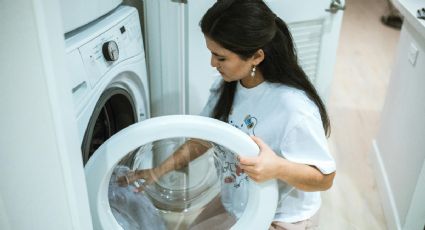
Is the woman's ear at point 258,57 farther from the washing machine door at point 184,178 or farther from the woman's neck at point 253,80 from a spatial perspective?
the washing machine door at point 184,178

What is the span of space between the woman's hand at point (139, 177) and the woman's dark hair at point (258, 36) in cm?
43

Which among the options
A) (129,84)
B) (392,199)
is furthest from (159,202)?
(392,199)

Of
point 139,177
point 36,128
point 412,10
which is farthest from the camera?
point 412,10

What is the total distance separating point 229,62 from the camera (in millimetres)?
1032

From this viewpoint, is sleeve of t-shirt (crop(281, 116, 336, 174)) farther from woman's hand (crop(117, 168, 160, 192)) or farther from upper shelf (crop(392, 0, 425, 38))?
upper shelf (crop(392, 0, 425, 38))

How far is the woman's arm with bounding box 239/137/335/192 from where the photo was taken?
3.02 ft

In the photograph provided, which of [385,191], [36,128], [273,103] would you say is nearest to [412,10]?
[385,191]

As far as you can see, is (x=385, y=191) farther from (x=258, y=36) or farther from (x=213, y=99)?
(x=258, y=36)

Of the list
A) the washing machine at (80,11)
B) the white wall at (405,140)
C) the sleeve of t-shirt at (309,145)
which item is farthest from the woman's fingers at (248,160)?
the white wall at (405,140)

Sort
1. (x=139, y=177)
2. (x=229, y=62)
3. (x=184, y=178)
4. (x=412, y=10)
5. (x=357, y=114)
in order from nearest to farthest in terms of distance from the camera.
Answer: (x=229, y=62) → (x=139, y=177) → (x=184, y=178) → (x=412, y=10) → (x=357, y=114)

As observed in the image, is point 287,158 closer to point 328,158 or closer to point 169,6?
point 328,158

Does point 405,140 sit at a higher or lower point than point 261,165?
lower

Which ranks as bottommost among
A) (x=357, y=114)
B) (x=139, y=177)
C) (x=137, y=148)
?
(x=357, y=114)

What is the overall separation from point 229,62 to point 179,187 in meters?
0.50
